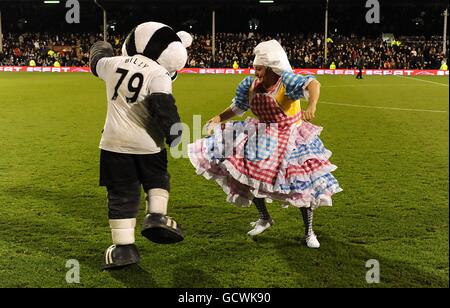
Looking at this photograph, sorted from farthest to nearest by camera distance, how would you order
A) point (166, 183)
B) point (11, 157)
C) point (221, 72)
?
point (221, 72), point (11, 157), point (166, 183)

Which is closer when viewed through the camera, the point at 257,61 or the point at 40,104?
the point at 257,61

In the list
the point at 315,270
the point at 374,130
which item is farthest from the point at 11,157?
the point at 374,130

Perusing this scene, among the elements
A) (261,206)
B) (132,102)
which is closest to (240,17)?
(261,206)

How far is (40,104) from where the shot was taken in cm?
1742

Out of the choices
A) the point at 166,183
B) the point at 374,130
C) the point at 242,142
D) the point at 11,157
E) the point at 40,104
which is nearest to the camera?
the point at 166,183

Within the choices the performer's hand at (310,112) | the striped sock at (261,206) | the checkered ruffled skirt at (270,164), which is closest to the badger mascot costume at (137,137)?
the checkered ruffled skirt at (270,164)

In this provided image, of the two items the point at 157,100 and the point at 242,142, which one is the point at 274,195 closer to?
the point at 242,142

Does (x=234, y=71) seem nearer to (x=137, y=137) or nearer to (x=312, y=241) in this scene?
(x=312, y=241)

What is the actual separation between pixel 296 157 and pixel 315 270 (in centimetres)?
94

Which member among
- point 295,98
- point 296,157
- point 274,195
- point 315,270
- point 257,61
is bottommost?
point 315,270

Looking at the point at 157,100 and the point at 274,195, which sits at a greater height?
the point at 157,100

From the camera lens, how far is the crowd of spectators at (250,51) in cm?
4172

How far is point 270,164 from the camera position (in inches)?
189

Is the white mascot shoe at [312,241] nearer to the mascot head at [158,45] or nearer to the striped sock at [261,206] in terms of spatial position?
the striped sock at [261,206]
